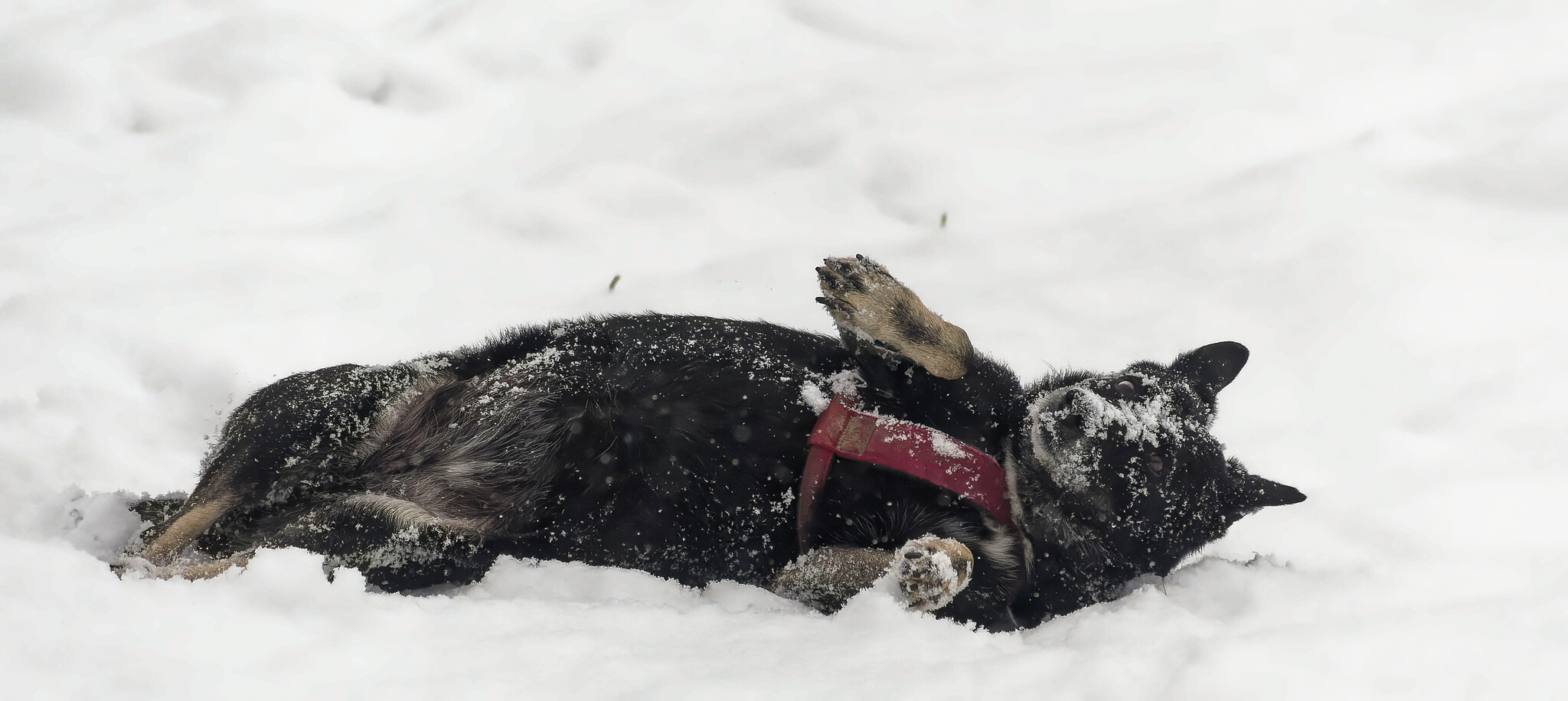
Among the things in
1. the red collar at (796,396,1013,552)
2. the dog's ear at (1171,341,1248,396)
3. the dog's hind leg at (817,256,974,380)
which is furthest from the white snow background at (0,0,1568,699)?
the dog's hind leg at (817,256,974,380)

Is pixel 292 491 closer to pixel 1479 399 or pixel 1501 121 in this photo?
pixel 1479 399

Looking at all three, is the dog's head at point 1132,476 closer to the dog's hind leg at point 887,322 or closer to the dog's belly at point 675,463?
the dog's hind leg at point 887,322

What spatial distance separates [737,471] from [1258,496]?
1.61 meters

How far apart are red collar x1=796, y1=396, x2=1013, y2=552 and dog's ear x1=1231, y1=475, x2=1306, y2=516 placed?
0.78m

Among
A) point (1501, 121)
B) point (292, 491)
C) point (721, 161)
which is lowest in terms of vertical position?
point (292, 491)

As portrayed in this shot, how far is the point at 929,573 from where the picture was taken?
2.25m

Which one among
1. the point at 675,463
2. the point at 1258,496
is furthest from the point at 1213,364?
the point at 675,463

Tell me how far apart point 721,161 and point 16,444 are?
3460mm

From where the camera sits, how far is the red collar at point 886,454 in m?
2.51

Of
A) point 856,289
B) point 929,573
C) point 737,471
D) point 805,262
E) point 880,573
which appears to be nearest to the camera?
point 929,573

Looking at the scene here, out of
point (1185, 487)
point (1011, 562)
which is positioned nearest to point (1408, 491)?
point (1185, 487)

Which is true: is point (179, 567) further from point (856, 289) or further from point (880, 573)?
point (856, 289)

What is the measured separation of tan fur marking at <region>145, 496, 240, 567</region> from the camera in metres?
2.41

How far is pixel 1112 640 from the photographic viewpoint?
6.79ft
